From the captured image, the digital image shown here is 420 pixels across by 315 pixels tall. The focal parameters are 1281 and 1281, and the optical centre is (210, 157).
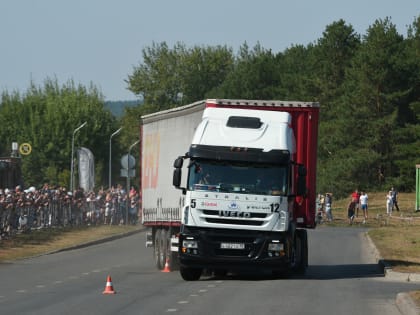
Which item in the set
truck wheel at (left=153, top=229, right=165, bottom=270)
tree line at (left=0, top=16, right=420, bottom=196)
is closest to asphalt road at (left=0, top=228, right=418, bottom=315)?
truck wheel at (left=153, top=229, right=165, bottom=270)

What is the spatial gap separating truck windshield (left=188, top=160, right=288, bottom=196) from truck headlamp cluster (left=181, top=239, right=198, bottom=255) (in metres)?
1.01

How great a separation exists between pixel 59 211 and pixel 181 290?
28567mm

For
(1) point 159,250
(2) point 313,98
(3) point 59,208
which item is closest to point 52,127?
(2) point 313,98

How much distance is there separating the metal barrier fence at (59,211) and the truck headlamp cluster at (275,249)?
1695 centimetres

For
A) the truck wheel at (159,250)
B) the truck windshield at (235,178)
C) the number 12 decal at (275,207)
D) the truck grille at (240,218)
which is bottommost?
the truck wheel at (159,250)

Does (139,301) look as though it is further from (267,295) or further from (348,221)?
(348,221)

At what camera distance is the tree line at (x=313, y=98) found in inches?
3556

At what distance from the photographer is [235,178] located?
24219mm

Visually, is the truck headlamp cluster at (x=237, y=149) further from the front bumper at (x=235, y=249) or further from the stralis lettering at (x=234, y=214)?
the front bumper at (x=235, y=249)

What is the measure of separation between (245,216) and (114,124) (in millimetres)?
101664

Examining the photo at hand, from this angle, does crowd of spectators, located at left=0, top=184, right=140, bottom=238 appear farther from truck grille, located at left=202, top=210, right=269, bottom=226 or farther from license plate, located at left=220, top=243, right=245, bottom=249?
license plate, located at left=220, top=243, right=245, bottom=249

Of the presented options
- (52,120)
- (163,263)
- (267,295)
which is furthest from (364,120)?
(267,295)

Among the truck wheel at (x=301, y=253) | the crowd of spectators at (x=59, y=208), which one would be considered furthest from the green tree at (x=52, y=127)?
the truck wheel at (x=301, y=253)

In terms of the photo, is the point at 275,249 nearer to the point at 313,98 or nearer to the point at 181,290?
the point at 181,290
